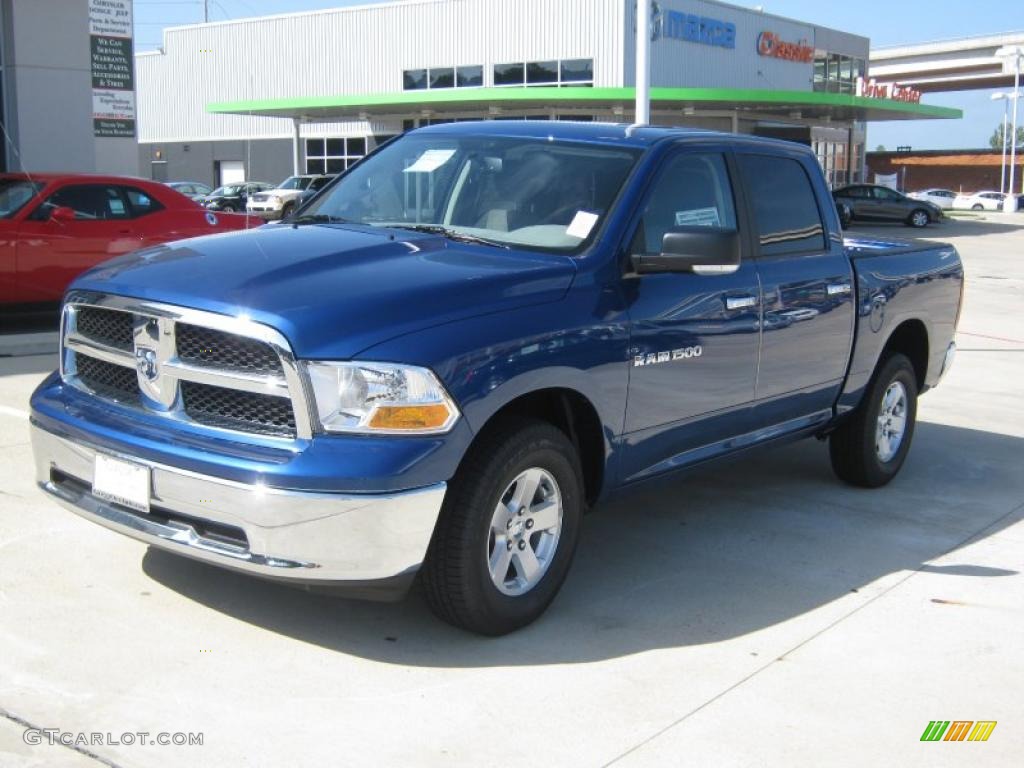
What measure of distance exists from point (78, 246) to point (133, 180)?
3.85ft

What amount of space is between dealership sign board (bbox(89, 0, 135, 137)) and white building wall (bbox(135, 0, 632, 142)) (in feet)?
83.4

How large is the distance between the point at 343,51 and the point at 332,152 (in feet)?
13.1

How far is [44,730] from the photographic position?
371 centimetres

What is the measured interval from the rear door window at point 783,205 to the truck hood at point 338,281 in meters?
1.57

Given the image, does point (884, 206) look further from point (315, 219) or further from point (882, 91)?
point (315, 219)

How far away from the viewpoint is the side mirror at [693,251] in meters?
4.89

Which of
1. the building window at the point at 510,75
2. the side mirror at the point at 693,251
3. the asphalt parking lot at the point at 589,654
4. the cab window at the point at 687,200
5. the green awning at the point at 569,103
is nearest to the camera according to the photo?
the asphalt parking lot at the point at 589,654

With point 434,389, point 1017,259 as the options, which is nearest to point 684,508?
point 434,389

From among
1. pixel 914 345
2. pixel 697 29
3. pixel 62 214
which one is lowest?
pixel 914 345

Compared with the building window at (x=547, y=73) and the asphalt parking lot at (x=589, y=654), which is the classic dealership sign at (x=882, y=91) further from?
the asphalt parking lot at (x=589, y=654)

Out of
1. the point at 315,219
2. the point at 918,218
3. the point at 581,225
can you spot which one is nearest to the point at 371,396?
the point at 581,225

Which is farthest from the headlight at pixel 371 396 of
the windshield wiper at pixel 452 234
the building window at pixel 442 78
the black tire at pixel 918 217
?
the black tire at pixel 918 217

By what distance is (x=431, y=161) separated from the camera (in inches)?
221

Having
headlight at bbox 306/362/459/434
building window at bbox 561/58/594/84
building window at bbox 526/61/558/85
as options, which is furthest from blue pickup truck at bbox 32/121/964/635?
building window at bbox 526/61/558/85
